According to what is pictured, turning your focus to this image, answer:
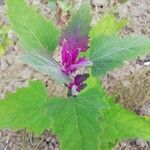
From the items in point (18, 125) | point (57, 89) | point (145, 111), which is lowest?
point (18, 125)

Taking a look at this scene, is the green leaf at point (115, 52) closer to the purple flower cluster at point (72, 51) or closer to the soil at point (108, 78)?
the purple flower cluster at point (72, 51)

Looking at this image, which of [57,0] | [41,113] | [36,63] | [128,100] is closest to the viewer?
[36,63]

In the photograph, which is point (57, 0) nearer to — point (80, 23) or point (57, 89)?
point (57, 89)

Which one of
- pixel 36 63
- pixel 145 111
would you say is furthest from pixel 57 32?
pixel 145 111

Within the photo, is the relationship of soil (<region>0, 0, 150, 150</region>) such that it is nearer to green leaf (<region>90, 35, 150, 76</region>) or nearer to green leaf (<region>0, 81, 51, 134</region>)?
green leaf (<region>0, 81, 51, 134</region>)

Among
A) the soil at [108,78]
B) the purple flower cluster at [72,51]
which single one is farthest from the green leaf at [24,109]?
the soil at [108,78]

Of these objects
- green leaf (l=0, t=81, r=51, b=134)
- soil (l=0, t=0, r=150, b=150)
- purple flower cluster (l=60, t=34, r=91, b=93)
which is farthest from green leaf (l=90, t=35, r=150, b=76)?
soil (l=0, t=0, r=150, b=150)

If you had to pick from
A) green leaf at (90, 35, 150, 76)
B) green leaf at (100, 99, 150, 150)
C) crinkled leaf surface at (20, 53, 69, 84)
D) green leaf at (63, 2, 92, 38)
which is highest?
green leaf at (63, 2, 92, 38)
